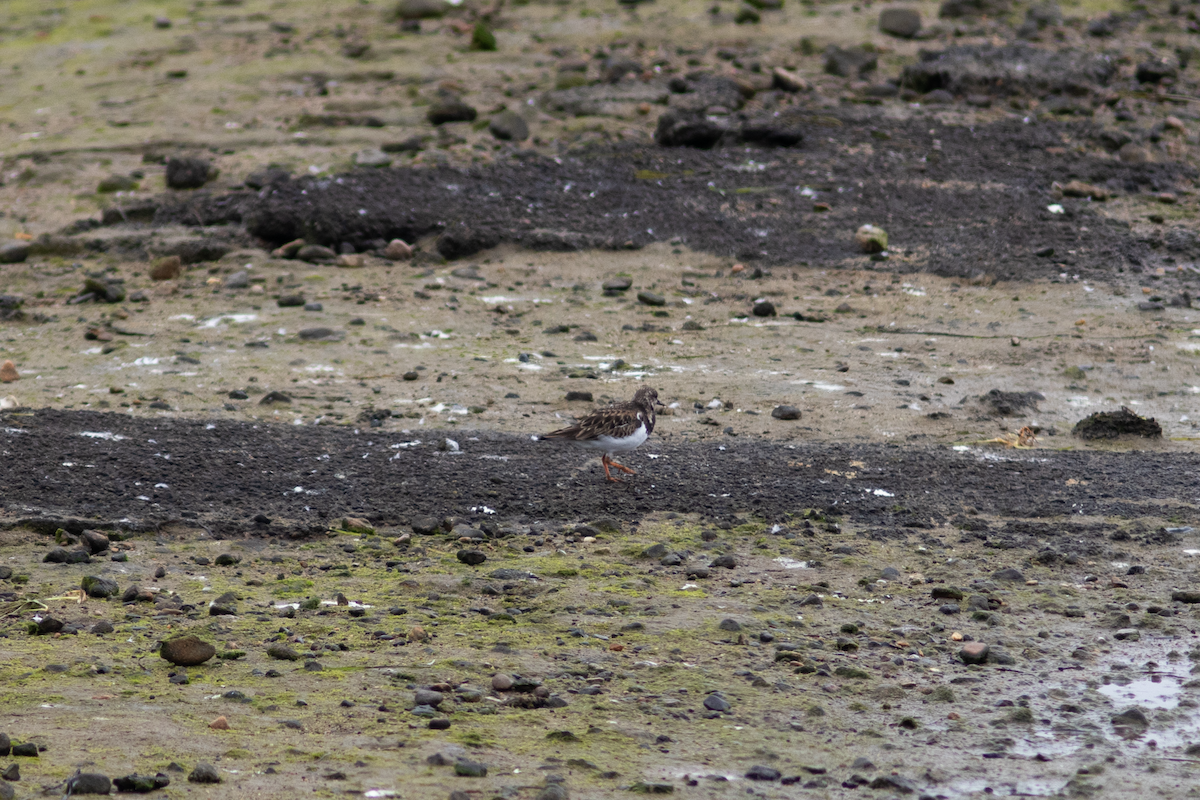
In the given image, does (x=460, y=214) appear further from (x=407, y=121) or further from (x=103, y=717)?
(x=103, y=717)

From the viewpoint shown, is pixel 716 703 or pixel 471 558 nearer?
pixel 716 703

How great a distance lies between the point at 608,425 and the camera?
662 centimetres

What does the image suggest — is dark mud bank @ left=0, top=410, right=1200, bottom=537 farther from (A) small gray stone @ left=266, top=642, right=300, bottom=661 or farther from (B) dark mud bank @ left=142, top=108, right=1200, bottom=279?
(B) dark mud bank @ left=142, top=108, right=1200, bottom=279

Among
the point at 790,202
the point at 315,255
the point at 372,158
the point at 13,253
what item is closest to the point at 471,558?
the point at 315,255

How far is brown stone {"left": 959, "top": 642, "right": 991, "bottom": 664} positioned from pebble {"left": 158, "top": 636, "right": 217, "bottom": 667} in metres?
3.03

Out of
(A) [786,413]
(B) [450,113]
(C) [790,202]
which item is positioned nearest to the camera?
(A) [786,413]

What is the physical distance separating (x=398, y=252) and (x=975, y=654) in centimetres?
823

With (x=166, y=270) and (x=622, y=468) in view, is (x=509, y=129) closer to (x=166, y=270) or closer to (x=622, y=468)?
(x=166, y=270)

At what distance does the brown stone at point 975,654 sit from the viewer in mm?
4828

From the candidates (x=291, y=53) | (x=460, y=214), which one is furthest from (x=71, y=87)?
(x=460, y=214)

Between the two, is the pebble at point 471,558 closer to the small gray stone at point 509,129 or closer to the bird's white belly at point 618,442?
the bird's white belly at point 618,442

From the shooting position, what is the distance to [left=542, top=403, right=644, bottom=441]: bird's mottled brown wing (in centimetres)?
662

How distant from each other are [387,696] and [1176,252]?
32.2 feet

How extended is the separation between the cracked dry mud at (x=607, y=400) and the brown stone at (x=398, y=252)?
13 centimetres
